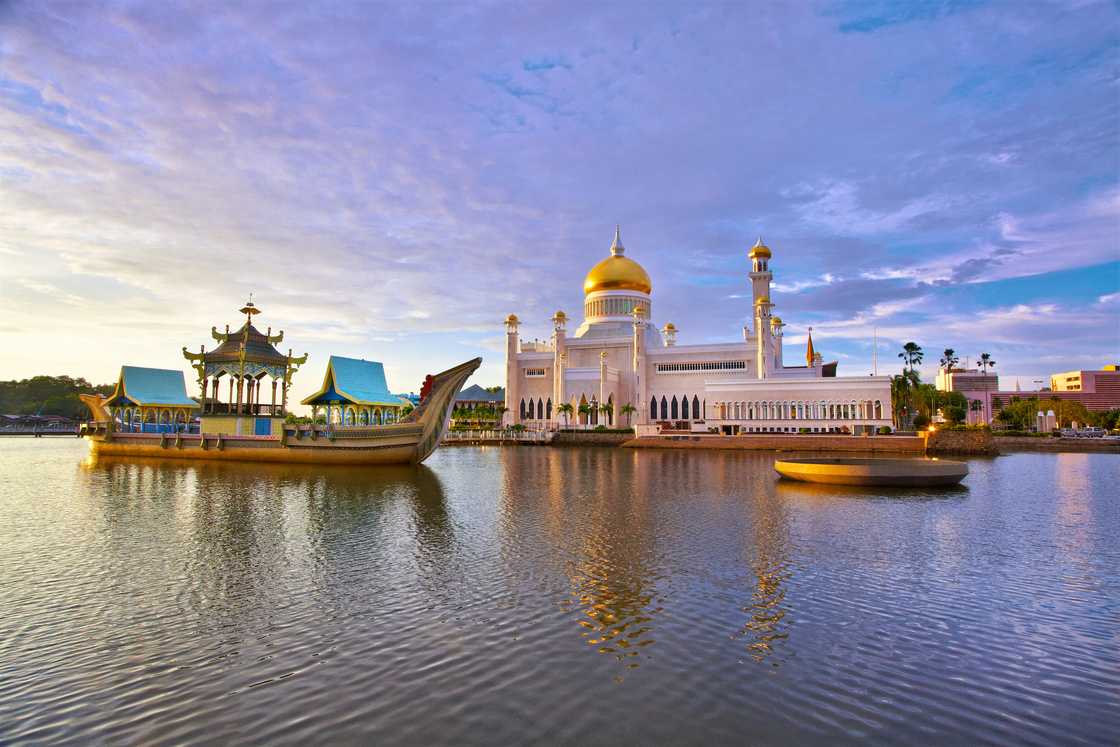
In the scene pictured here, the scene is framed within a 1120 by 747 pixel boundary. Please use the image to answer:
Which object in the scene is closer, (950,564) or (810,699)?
(810,699)

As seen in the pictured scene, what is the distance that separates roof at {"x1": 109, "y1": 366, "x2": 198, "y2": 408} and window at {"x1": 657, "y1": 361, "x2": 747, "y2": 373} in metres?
44.2

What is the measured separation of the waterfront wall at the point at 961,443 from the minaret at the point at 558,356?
3444cm

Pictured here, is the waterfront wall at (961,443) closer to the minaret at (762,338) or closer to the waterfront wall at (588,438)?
the minaret at (762,338)

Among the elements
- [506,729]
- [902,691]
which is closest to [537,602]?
[506,729]

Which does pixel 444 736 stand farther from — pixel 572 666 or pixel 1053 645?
pixel 1053 645

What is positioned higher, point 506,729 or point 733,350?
point 733,350

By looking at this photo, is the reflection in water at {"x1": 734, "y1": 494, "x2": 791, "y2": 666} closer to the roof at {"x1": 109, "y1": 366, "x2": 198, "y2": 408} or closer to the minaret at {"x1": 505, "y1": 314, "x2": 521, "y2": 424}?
the roof at {"x1": 109, "y1": 366, "x2": 198, "y2": 408}

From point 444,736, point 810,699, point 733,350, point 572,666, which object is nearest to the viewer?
point 444,736

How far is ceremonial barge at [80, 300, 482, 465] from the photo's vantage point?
3525cm

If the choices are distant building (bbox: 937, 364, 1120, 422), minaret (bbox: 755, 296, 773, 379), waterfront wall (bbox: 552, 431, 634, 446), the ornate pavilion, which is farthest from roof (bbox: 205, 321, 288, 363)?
distant building (bbox: 937, 364, 1120, 422)

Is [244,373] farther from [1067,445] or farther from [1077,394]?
[1077,394]

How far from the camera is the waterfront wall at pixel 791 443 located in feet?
167

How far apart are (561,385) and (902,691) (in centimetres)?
6204

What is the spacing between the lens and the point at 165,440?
42.2 m
